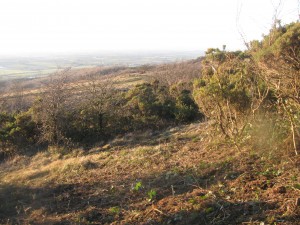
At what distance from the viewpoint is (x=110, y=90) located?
19.8 metres

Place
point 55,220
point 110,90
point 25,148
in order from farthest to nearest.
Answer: point 110,90, point 25,148, point 55,220

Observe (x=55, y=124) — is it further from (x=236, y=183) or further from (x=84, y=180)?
(x=236, y=183)

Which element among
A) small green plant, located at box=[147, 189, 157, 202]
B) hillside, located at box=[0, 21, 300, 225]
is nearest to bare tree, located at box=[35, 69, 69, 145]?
hillside, located at box=[0, 21, 300, 225]

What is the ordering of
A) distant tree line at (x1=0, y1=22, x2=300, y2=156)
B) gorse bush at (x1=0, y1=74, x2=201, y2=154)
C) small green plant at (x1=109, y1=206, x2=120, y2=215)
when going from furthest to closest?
gorse bush at (x1=0, y1=74, x2=201, y2=154), distant tree line at (x1=0, y1=22, x2=300, y2=156), small green plant at (x1=109, y1=206, x2=120, y2=215)

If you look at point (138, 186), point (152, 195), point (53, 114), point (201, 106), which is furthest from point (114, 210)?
point (53, 114)

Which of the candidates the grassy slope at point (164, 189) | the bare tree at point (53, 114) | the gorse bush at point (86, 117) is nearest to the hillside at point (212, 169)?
the grassy slope at point (164, 189)

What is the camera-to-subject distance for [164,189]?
22.4 feet

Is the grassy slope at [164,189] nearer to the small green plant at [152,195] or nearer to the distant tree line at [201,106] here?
the small green plant at [152,195]

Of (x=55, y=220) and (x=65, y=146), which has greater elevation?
(x=55, y=220)

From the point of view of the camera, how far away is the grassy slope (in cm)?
505

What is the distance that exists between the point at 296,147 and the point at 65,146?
1295 centimetres

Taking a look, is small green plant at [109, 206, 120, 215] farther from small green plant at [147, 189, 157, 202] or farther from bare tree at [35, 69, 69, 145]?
bare tree at [35, 69, 69, 145]

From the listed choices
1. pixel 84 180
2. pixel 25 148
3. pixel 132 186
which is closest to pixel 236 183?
pixel 132 186

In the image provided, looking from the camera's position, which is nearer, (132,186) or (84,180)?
(132,186)
